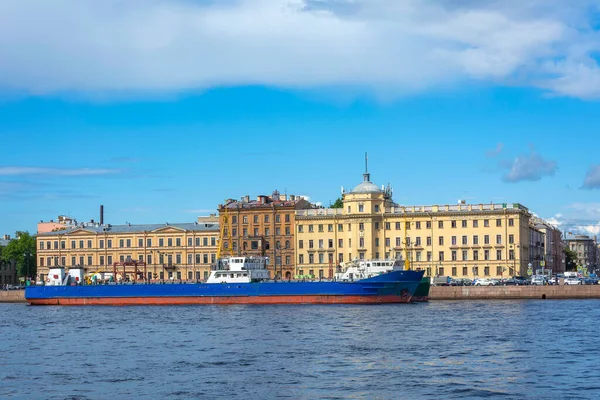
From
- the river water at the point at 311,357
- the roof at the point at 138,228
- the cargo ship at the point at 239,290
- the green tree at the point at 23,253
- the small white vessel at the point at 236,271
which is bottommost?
the river water at the point at 311,357

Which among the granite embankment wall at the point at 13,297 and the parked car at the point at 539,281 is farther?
the granite embankment wall at the point at 13,297

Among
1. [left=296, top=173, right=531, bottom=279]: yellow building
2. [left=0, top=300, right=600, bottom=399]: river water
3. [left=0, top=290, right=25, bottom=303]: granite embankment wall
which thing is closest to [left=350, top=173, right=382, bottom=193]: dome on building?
[left=296, top=173, right=531, bottom=279]: yellow building

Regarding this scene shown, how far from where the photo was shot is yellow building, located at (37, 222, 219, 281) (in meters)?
137

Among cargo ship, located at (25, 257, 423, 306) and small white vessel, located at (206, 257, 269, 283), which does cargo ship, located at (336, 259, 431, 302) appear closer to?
cargo ship, located at (25, 257, 423, 306)

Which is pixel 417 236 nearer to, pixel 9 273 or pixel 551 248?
pixel 551 248

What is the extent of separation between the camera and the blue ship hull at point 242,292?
301 feet

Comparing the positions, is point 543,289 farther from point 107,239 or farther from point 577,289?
point 107,239

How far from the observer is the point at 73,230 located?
144000mm

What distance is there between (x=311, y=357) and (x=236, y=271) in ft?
183

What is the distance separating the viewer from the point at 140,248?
140m

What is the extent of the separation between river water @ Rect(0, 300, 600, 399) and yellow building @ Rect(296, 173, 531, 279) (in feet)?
169

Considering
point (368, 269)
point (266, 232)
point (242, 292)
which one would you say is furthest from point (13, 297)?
point (368, 269)

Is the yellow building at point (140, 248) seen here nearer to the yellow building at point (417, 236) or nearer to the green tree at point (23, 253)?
the green tree at point (23, 253)

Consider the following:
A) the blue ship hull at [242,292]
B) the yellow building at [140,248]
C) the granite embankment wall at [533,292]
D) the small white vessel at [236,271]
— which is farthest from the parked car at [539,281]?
the yellow building at [140,248]
